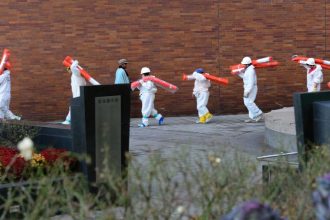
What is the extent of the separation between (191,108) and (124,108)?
1103 cm

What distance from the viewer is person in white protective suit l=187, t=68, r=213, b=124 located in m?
17.3

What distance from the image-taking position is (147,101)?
1698 cm

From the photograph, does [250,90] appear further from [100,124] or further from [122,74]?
[100,124]

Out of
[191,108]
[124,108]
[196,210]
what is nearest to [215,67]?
[191,108]

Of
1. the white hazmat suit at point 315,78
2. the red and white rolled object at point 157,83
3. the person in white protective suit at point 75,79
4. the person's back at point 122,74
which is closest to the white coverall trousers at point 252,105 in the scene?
the white hazmat suit at point 315,78

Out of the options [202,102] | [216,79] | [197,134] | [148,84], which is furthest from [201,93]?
[197,134]

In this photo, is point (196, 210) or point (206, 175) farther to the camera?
point (196, 210)

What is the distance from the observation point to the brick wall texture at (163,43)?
17.7 metres

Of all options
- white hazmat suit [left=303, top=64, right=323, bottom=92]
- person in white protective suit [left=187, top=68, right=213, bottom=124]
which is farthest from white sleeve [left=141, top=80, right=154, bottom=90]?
white hazmat suit [left=303, top=64, right=323, bottom=92]

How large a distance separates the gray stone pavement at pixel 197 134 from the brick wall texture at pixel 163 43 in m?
1.30

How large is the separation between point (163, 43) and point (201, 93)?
1971 millimetres

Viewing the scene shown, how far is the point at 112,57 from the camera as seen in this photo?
59.6 ft

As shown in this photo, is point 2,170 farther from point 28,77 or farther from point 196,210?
point 28,77

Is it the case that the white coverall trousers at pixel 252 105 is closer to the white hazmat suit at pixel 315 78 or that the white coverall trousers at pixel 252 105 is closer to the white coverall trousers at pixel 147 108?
the white hazmat suit at pixel 315 78
